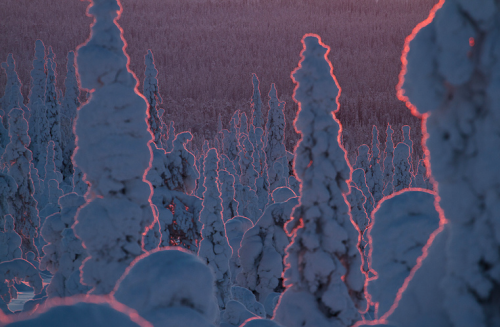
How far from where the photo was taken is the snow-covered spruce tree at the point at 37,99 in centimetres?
6103

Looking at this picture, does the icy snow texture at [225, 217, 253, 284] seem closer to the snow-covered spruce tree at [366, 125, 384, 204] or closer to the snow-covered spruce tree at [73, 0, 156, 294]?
the snow-covered spruce tree at [73, 0, 156, 294]

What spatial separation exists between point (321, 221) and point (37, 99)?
60.1 m

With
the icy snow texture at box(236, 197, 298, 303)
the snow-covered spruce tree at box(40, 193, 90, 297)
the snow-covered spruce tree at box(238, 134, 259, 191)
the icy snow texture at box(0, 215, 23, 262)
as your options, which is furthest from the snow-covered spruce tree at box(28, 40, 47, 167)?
the icy snow texture at box(236, 197, 298, 303)

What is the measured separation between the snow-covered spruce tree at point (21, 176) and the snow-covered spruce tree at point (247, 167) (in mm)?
25975

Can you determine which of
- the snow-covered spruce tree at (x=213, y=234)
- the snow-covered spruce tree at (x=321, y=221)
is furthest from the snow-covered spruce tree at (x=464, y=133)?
the snow-covered spruce tree at (x=213, y=234)

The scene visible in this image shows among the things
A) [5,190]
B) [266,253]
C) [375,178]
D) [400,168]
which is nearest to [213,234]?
[266,253]

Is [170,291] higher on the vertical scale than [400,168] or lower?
lower

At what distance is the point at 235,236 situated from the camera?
96.3ft

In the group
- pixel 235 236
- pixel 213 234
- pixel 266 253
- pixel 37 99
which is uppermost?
pixel 37 99

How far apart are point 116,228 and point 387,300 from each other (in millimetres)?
7100

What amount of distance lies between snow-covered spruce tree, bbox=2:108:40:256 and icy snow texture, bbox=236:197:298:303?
2160cm

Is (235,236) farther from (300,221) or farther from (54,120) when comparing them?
(54,120)

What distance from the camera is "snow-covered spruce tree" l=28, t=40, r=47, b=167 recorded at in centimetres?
6103

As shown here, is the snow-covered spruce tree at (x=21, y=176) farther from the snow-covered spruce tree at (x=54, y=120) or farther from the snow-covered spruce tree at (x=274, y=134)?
the snow-covered spruce tree at (x=274, y=134)
